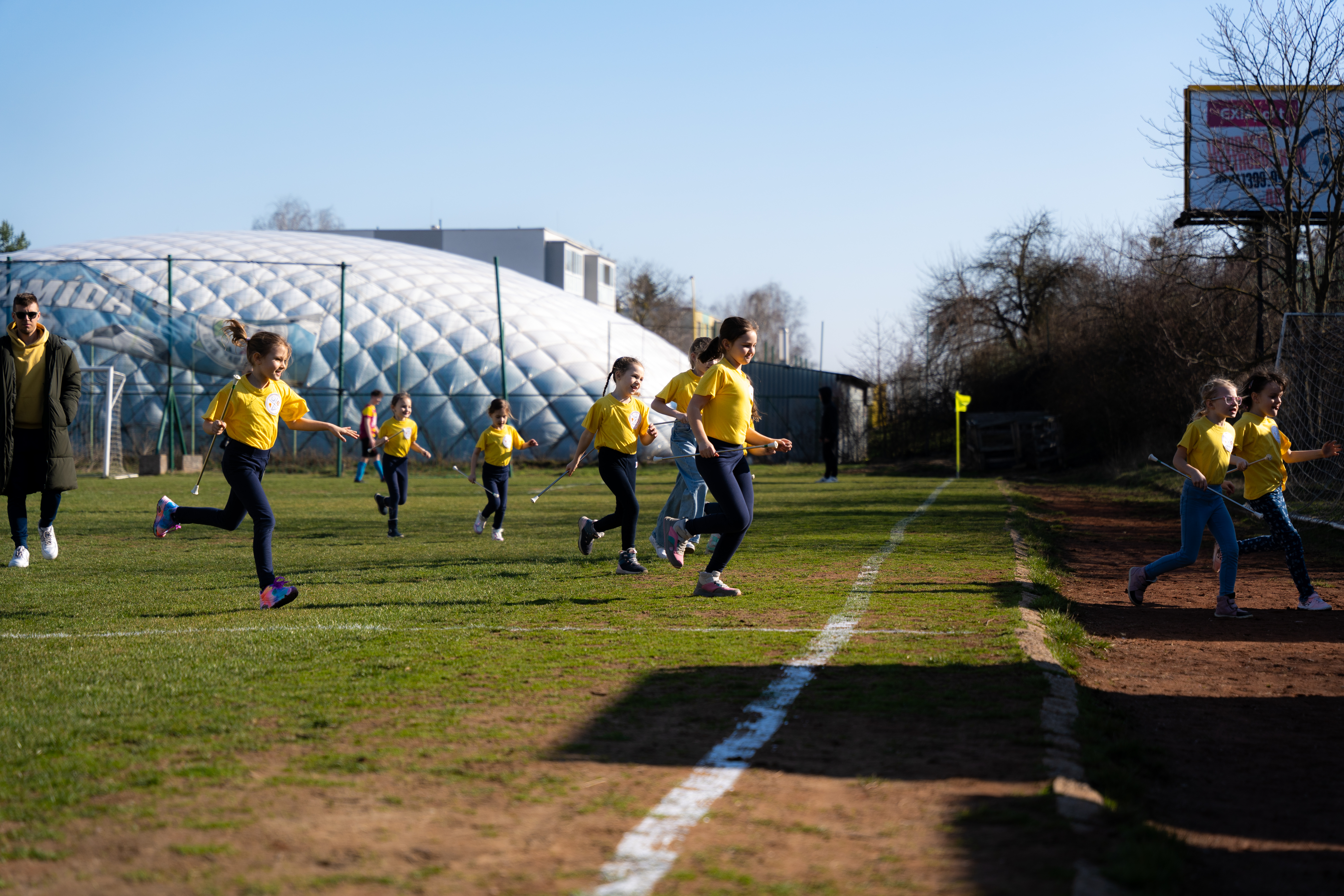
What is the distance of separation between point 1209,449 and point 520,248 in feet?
252

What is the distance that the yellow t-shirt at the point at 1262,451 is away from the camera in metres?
8.28

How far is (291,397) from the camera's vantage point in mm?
8023

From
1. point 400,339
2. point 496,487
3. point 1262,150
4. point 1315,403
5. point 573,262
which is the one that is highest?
point 573,262

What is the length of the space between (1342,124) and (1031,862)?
20.3 metres

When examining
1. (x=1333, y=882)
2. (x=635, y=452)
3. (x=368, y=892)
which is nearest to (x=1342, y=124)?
(x=635, y=452)

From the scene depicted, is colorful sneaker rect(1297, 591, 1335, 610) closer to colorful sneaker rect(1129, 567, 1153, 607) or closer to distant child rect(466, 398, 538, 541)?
colorful sneaker rect(1129, 567, 1153, 607)

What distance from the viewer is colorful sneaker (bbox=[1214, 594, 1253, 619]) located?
7.78 metres

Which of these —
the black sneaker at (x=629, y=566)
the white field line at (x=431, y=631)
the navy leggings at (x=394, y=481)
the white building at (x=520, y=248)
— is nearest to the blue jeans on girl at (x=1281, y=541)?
the white field line at (x=431, y=631)

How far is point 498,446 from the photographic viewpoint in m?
13.0

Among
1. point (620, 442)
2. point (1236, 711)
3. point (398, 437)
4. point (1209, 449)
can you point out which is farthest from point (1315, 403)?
point (1236, 711)

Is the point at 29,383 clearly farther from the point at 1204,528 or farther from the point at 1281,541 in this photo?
the point at 1281,541

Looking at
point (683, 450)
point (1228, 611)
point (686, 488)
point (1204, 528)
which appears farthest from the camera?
point (683, 450)

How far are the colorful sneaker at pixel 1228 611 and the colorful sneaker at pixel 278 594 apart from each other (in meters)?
6.07

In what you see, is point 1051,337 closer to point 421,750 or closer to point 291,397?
point 291,397
